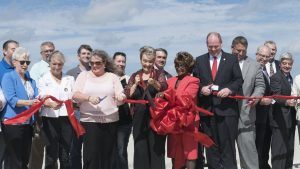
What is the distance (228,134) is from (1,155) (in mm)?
3743

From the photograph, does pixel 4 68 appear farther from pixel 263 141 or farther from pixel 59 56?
pixel 263 141

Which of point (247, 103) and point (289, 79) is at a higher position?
Answer: point (289, 79)

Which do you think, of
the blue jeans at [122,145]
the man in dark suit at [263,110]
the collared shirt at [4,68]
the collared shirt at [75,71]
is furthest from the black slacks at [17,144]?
the man in dark suit at [263,110]

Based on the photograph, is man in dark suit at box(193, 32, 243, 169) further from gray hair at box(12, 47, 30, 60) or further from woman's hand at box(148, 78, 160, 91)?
gray hair at box(12, 47, 30, 60)

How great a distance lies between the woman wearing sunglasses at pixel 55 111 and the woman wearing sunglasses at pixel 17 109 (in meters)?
0.36

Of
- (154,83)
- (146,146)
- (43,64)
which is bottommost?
(146,146)

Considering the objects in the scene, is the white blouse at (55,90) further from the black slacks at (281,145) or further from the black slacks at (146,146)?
the black slacks at (281,145)

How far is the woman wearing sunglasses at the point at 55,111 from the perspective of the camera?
7641 millimetres

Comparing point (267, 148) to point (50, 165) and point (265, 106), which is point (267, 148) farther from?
point (50, 165)

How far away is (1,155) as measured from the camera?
8.37m

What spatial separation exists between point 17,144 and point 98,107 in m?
1.25

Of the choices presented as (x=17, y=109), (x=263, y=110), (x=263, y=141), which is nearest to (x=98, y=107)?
(x=17, y=109)

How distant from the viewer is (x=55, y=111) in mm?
7656

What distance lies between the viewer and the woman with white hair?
8.69 m
